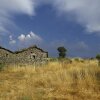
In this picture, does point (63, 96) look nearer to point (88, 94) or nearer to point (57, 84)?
point (88, 94)

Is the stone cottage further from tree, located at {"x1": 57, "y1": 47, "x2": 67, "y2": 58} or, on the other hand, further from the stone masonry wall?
tree, located at {"x1": 57, "y1": 47, "x2": 67, "y2": 58}

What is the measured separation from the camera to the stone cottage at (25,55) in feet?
102

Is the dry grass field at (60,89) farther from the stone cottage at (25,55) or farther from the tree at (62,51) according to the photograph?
the tree at (62,51)

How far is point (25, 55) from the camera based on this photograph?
35.2 m

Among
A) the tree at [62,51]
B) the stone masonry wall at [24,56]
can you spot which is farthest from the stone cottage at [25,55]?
the tree at [62,51]

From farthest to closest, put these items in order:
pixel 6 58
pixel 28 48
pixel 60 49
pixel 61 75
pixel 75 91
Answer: pixel 60 49, pixel 28 48, pixel 6 58, pixel 61 75, pixel 75 91

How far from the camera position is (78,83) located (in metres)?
13.0

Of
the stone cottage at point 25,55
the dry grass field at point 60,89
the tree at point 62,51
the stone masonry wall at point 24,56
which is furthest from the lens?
the tree at point 62,51

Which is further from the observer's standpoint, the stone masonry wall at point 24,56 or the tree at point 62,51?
the tree at point 62,51

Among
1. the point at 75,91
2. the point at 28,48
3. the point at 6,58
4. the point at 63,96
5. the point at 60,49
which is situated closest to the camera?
the point at 63,96

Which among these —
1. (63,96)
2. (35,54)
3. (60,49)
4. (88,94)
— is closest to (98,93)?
(88,94)

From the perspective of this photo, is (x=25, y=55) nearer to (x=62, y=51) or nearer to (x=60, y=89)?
(x=62, y=51)

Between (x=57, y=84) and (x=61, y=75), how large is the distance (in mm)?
1818

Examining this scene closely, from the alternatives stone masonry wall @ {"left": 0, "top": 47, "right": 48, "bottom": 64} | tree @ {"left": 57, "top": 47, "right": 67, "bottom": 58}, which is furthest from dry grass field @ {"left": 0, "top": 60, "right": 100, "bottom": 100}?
tree @ {"left": 57, "top": 47, "right": 67, "bottom": 58}
